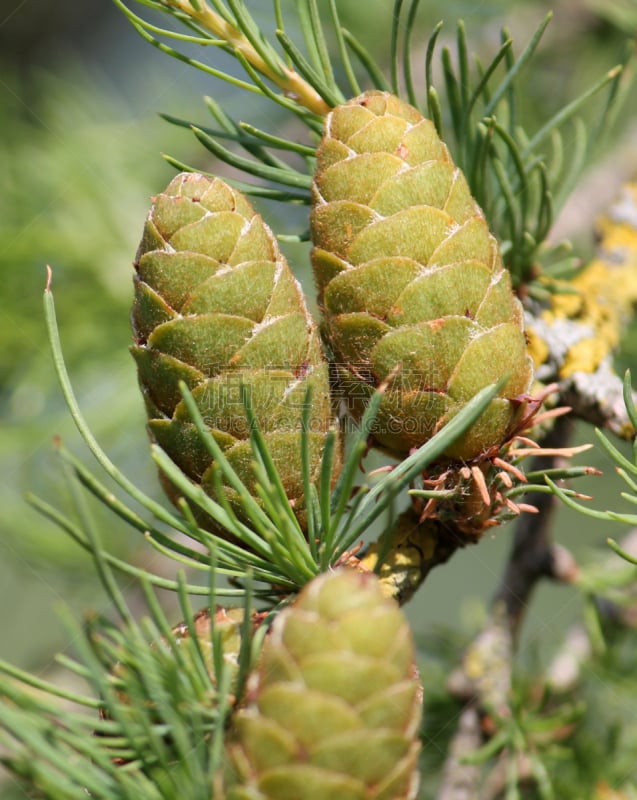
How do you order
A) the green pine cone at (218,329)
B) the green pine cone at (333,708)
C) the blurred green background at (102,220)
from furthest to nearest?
the blurred green background at (102,220)
the green pine cone at (218,329)
the green pine cone at (333,708)

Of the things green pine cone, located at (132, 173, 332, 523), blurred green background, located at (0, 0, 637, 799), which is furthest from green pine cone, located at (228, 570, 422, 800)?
blurred green background, located at (0, 0, 637, 799)

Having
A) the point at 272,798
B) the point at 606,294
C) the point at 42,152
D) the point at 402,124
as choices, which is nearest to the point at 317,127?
the point at 402,124

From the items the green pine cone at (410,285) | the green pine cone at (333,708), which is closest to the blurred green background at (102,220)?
the green pine cone at (410,285)

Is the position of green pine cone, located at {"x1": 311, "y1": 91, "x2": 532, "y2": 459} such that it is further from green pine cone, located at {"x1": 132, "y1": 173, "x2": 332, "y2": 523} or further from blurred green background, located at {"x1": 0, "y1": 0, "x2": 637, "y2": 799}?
blurred green background, located at {"x1": 0, "y1": 0, "x2": 637, "y2": 799}

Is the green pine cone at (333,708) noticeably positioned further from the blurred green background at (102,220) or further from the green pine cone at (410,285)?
the blurred green background at (102,220)

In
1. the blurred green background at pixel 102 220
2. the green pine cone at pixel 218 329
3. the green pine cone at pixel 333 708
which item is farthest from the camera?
the blurred green background at pixel 102 220
